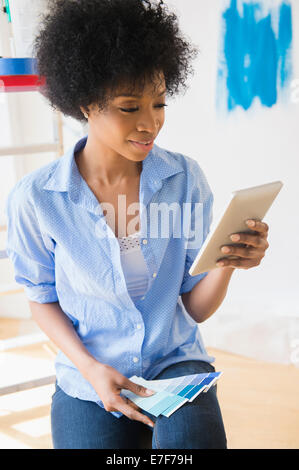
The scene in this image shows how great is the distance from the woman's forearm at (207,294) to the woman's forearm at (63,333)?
26cm

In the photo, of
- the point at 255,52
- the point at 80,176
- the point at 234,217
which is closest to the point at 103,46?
the point at 80,176

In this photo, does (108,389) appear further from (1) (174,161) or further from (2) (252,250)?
(1) (174,161)

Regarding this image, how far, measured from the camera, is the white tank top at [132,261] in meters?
1.05

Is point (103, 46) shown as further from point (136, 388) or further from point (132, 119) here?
point (136, 388)

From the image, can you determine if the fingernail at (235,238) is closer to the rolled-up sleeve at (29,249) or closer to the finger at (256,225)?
the finger at (256,225)

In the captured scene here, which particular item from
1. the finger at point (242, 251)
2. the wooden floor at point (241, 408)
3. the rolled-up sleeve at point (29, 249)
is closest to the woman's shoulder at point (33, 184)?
the rolled-up sleeve at point (29, 249)

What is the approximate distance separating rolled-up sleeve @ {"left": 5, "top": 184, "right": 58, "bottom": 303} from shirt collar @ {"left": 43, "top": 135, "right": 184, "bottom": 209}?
0.22 feet

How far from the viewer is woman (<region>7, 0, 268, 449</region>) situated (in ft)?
3.04

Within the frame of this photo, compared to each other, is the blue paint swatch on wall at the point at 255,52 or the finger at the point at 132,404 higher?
the blue paint swatch on wall at the point at 255,52

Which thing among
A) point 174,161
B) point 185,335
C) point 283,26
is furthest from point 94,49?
point 283,26

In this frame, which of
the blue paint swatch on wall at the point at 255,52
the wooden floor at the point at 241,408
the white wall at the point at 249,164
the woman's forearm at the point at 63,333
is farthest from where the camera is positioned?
the white wall at the point at 249,164

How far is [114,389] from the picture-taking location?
38.0 inches

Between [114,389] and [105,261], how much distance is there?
0.25 m

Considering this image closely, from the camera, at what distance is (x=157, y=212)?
1.06 metres
